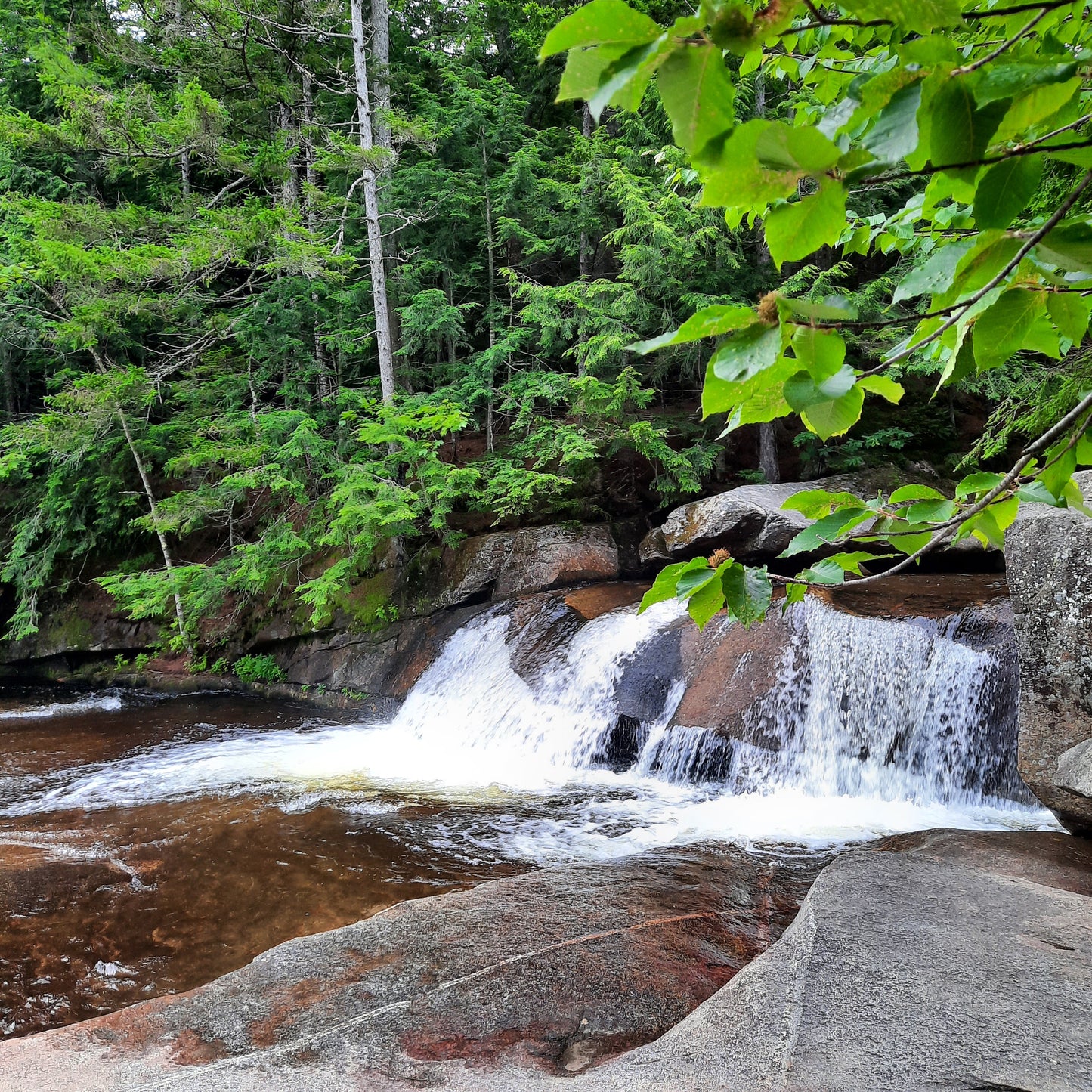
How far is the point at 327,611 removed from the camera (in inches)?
428

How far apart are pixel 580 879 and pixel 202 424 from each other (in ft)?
35.2

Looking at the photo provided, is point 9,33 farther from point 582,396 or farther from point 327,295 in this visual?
point 582,396

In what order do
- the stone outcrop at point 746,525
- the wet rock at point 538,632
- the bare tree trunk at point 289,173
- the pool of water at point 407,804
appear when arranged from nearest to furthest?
the pool of water at point 407,804 → the wet rock at point 538,632 → the stone outcrop at point 746,525 → the bare tree trunk at point 289,173

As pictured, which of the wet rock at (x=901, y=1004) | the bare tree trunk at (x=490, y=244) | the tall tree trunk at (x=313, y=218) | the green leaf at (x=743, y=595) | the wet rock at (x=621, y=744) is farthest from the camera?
the bare tree trunk at (x=490, y=244)

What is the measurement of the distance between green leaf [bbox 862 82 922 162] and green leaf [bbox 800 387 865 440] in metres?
0.27

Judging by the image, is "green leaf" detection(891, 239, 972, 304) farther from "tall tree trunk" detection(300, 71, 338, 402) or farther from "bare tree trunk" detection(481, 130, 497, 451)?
"tall tree trunk" detection(300, 71, 338, 402)

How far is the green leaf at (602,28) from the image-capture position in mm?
652

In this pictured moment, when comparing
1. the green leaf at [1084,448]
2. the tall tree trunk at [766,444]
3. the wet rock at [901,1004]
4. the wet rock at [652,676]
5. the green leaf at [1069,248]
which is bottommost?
the wet rock at [901,1004]

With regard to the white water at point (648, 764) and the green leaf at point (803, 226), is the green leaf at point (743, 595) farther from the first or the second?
the white water at point (648, 764)

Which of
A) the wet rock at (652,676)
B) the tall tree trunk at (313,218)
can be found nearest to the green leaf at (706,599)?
the wet rock at (652,676)

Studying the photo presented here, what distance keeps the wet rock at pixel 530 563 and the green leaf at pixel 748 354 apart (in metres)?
10.6

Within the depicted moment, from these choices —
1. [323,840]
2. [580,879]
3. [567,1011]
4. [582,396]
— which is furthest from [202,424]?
[567,1011]

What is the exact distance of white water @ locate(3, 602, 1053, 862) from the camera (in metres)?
5.90

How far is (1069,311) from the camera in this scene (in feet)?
2.99
